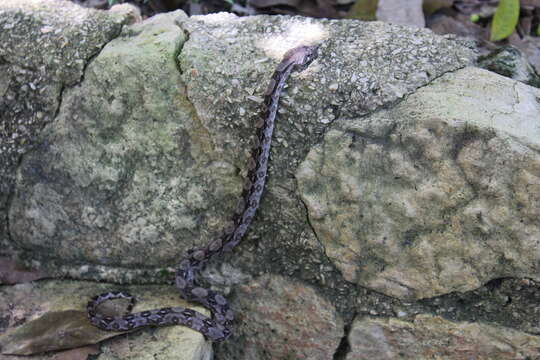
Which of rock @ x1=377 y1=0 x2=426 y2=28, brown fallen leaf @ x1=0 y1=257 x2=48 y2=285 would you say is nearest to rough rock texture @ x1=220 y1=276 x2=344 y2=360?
brown fallen leaf @ x1=0 y1=257 x2=48 y2=285

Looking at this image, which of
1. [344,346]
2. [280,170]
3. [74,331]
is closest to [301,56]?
[280,170]

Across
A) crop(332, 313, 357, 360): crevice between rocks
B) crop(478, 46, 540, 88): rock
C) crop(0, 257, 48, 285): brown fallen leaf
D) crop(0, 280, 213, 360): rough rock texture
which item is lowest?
crop(332, 313, 357, 360): crevice between rocks

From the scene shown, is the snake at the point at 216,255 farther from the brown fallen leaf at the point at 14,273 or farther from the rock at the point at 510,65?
the rock at the point at 510,65

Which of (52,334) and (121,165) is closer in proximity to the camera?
(52,334)

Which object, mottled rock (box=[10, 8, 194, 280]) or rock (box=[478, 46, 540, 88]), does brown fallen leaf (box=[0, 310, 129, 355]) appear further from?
rock (box=[478, 46, 540, 88])

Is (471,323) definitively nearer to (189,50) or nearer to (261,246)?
(261,246)

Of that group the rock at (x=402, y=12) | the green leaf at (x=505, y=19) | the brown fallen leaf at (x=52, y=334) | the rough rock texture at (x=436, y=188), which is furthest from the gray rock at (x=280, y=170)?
the green leaf at (x=505, y=19)

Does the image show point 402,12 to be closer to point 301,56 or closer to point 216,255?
point 301,56
